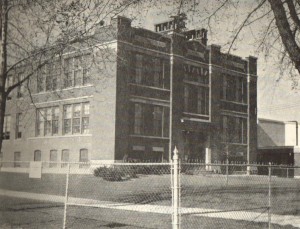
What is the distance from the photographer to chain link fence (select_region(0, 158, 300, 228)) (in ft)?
38.3

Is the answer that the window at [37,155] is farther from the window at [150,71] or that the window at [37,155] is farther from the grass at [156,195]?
the grass at [156,195]

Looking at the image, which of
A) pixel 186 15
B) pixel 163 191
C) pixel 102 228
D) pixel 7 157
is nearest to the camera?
pixel 186 15

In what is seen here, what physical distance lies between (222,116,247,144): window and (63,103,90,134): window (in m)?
14.4

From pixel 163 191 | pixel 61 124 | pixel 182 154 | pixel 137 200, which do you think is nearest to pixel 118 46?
pixel 61 124

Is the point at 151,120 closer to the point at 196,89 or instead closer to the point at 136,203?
the point at 196,89

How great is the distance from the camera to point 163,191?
68.2 ft

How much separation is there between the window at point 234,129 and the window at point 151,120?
8.58 meters

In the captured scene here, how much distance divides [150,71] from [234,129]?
42.9ft

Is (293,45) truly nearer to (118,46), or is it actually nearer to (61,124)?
(118,46)

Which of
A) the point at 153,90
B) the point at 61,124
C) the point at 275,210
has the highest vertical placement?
the point at 153,90

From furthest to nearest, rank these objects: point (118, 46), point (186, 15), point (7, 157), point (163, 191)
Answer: point (7, 157), point (118, 46), point (163, 191), point (186, 15)

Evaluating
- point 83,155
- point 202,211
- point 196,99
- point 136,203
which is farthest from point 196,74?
point 202,211

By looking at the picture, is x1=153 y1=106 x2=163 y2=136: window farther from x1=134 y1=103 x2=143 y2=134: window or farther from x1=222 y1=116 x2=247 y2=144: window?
x1=222 y1=116 x2=247 y2=144: window

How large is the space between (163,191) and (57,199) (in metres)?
4.96
